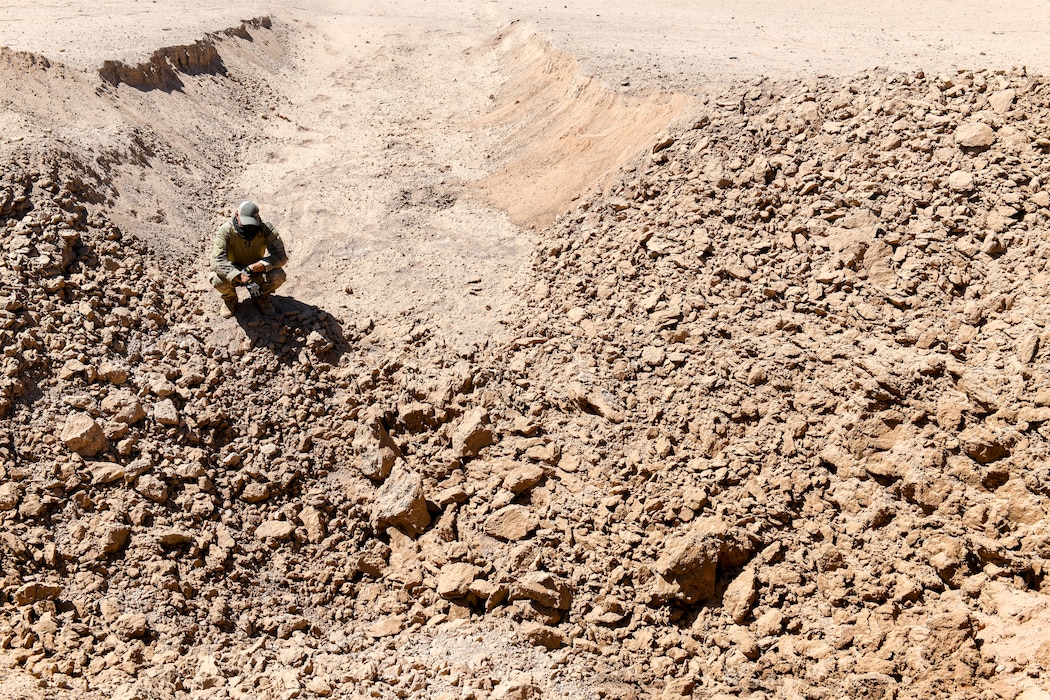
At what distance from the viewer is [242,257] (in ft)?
21.3

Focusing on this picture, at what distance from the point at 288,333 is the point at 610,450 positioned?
3.07 metres

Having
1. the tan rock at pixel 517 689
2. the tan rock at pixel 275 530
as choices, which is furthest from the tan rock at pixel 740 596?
the tan rock at pixel 275 530

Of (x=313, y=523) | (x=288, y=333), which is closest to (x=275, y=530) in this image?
(x=313, y=523)

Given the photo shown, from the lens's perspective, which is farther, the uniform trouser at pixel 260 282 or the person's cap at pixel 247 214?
the uniform trouser at pixel 260 282

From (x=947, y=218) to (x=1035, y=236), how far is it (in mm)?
596

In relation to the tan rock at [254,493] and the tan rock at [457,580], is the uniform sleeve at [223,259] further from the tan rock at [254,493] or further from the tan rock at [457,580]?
the tan rock at [457,580]

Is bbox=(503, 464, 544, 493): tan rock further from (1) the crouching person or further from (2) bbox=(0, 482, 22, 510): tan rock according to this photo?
(2) bbox=(0, 482, 22, 510): tan rock

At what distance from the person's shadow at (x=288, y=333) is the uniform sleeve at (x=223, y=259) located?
441mm

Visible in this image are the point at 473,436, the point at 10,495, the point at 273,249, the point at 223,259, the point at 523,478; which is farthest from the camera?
the point at 273,249

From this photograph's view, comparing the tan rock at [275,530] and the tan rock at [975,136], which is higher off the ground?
the tan rock at [975,136]

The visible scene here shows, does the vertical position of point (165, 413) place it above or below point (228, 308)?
below

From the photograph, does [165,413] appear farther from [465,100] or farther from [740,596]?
[465,100]

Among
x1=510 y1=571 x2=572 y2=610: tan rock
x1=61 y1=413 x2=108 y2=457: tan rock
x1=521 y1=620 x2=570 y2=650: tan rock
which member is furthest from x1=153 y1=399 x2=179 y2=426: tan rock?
x1=521 y1=620 x2=570 y2=650: tan rock

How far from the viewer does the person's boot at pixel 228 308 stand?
21.1 feet
